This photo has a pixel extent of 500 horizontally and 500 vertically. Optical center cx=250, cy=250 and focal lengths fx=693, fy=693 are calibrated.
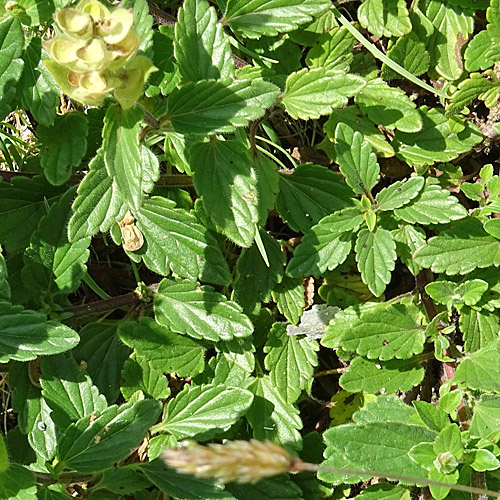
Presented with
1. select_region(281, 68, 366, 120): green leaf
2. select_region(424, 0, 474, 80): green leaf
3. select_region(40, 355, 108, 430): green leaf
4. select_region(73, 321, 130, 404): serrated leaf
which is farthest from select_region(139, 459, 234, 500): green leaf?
select_region(424, 0, 474, 80): green leaf

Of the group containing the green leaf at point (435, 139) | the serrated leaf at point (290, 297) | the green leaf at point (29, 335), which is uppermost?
the green leaf at point (435, 139)

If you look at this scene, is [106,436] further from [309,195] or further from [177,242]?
[309,195]

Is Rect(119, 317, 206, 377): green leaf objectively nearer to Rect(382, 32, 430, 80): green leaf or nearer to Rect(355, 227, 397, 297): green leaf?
Rect(355, 227, 397, 297): green leaf

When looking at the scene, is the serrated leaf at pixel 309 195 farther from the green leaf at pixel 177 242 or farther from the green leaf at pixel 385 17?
the green leaf at pixel 385 17

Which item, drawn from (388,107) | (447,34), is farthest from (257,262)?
(447,34)

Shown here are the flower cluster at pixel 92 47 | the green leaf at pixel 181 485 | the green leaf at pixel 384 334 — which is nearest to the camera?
the flower cluster at pixel 92 47

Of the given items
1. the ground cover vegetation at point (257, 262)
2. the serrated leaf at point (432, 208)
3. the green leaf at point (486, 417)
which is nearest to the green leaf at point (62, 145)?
the ground cover vegetation at point (257, 262)
